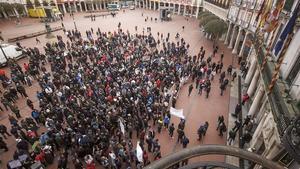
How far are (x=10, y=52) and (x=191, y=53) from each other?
81.1 ft

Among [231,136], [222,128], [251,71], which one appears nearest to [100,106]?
[222,128]

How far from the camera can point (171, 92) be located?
1866 centimetres

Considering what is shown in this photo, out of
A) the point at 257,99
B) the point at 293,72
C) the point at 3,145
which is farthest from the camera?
the point at 257,99

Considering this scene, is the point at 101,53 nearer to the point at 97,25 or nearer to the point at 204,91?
the point at 204,91

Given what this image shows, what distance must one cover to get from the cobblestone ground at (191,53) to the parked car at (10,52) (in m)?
0.91

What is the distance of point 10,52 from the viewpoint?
2534 cm

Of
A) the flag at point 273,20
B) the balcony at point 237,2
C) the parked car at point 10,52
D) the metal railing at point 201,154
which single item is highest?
the flag at point 273,20

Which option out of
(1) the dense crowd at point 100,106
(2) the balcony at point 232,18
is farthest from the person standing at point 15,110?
(2) the balcony at point 232,18

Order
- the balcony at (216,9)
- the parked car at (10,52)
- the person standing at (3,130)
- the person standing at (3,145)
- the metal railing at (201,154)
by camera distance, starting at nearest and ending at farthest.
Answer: the metal railing at (201,154), the person standing at (3,145), the person standing at (3,130), the parked car at (10,52), the balcony at (216,9)

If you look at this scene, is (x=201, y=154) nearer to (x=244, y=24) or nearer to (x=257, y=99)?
(x=257, y=99)

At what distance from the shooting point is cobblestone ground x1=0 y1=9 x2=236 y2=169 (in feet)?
48.0

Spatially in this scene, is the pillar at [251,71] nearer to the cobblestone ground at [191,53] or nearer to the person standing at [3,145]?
the cobblestone ground at [191,53]

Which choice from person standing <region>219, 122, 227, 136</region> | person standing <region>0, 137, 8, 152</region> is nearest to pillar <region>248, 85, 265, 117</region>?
person standing <region>219, 122, 227, 136</region>

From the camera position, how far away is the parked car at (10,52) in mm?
24233
